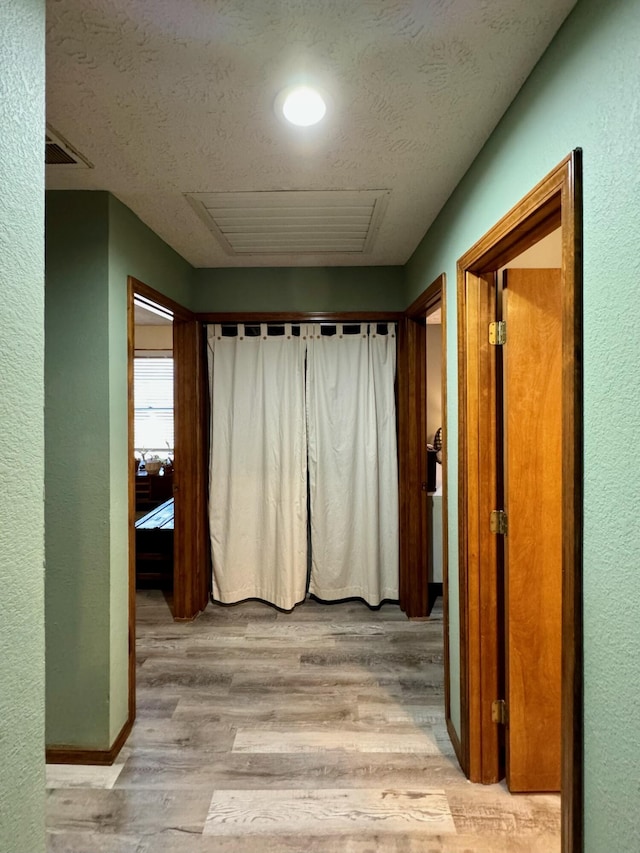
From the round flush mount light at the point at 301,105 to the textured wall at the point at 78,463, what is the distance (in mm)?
961

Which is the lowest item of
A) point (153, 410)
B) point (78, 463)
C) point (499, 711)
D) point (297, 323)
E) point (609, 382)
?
point (499, 711)

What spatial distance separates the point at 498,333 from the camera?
5.54ft

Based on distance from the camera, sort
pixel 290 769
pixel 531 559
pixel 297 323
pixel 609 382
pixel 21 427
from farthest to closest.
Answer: pixel 297 323 < pixel 290 769 < pixel 531 559 < pixel 609 382 < pixel 21 427

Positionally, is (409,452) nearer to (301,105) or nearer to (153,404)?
(301,105)

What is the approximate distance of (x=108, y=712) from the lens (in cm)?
186

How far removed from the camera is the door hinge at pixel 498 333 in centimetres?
167

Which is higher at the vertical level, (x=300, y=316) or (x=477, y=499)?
(x=300, y=316)

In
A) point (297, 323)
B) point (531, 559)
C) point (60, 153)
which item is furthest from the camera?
point (297, 323)

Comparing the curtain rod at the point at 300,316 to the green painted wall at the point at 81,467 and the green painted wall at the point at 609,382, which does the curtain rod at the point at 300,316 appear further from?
the green painted wall at the point at 609,382

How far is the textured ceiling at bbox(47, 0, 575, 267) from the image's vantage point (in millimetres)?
1010

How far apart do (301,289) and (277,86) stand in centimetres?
180

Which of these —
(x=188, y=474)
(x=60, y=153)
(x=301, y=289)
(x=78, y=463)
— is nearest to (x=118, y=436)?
(x=78, y=463)

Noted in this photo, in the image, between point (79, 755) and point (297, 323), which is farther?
point (297, 323)

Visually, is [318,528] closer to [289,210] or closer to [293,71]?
[289,210]
